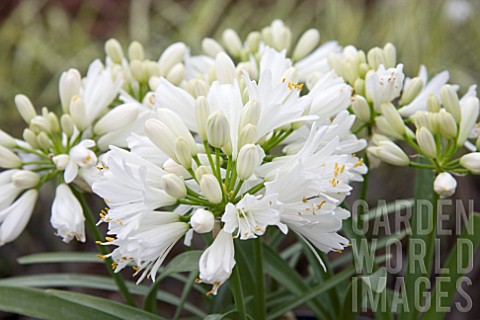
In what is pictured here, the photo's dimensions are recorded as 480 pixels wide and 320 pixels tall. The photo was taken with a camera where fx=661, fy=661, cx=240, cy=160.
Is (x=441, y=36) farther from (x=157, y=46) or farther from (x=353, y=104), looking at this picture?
(x=353, y=104)

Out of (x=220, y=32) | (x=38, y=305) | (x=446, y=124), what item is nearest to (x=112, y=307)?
(x=38, y=305)

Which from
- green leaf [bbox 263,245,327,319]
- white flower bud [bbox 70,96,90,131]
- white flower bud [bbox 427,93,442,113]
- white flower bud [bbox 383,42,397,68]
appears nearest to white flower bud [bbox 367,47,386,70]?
white flower bud [bbox 383,42,397,68]

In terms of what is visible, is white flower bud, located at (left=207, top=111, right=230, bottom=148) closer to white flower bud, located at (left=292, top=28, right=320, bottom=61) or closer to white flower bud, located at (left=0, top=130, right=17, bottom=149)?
white flower bud, located at (left=0, top=130, right=17, bottom=149)

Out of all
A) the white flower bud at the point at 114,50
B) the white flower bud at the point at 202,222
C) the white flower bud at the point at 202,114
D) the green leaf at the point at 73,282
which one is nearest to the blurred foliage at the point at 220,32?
the white flower bud at the point at 114,50

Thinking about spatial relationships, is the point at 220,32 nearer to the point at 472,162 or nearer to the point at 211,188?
the point at 472,162

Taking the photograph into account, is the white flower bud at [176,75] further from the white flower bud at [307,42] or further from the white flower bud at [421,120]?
the white flower bud at [421,120]
